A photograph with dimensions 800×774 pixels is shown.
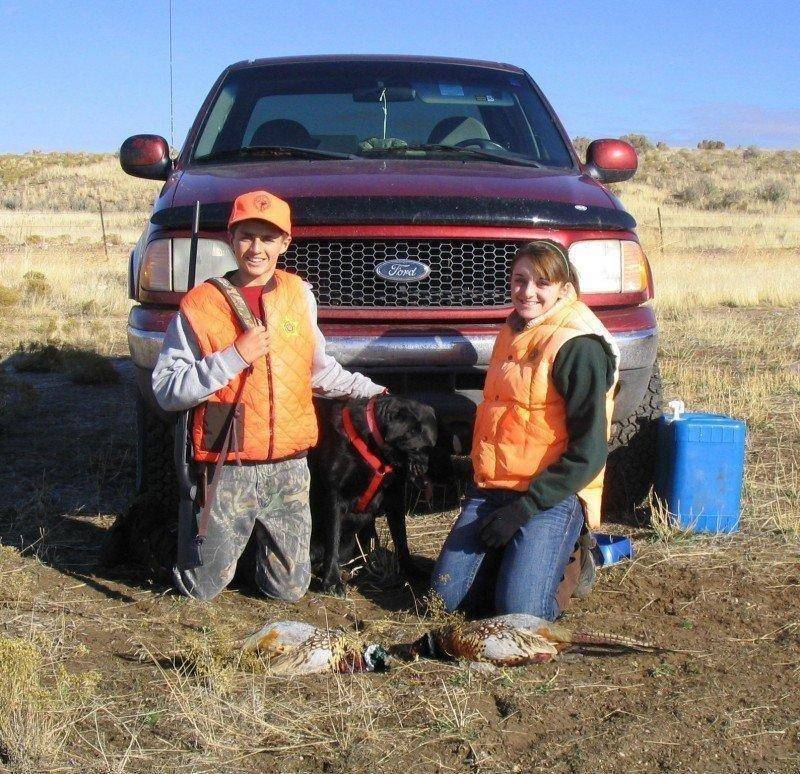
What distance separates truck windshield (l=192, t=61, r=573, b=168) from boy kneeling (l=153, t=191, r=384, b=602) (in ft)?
5.00

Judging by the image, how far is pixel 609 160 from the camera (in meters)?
5.17

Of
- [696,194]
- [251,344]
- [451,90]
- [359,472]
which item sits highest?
[451,90]

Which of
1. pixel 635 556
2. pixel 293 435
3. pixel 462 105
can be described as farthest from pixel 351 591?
pixel 462 105

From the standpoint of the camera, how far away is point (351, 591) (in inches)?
157

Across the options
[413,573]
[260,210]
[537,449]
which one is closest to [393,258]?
[260,210]

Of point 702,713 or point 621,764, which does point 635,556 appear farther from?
point 621,764

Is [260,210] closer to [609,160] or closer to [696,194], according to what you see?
[609,160]

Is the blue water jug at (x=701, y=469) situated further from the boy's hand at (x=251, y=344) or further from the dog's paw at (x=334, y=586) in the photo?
the boy's hand at (x=251, y=344)

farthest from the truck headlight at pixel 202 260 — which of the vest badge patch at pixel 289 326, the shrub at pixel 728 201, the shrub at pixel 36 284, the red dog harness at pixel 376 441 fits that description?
the shrub at pixel 728 201

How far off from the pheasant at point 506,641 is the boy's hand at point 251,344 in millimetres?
1049

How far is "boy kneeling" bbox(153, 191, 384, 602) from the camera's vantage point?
354 cm

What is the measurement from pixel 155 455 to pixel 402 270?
50.8 inches

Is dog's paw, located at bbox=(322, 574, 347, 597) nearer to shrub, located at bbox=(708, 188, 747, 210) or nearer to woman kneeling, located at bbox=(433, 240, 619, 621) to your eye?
woman kneeling, located at bbox=(433, 240, 619, 621)

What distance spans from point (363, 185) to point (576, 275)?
3.06 ft
